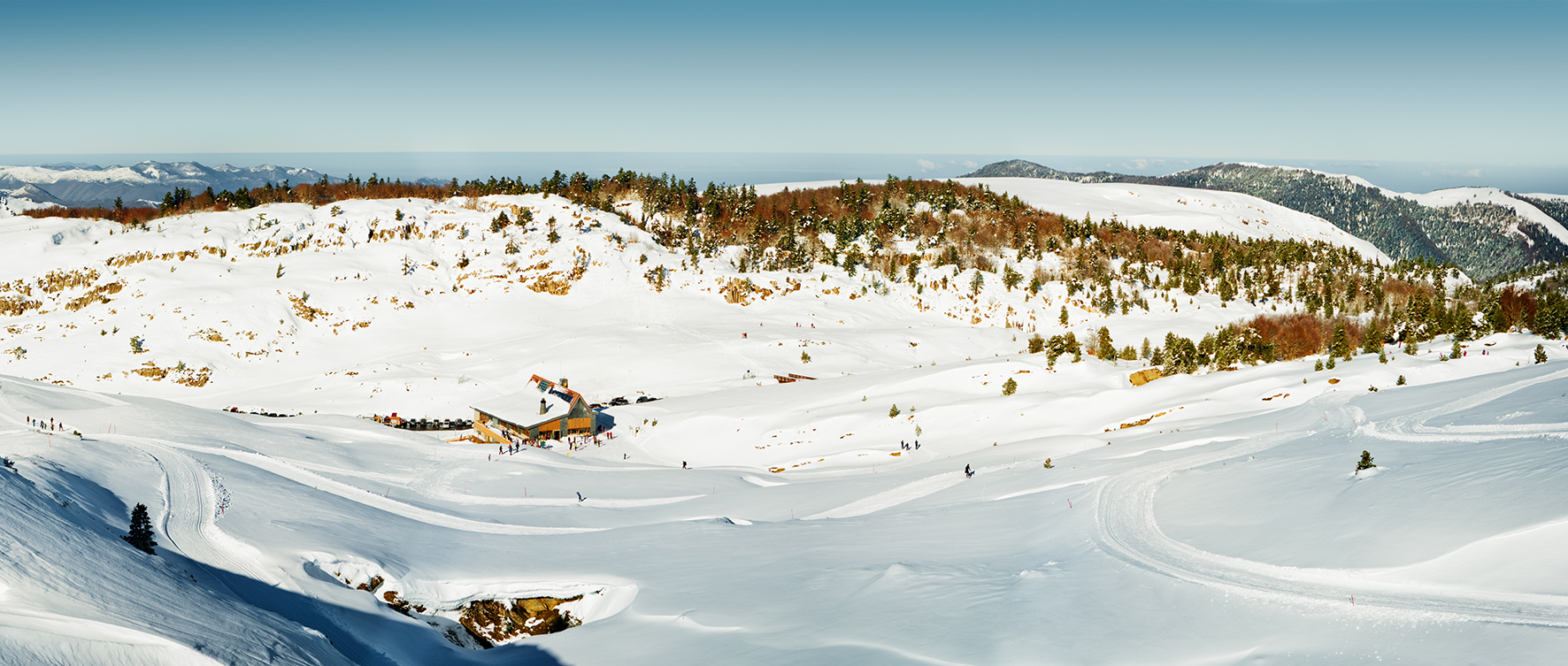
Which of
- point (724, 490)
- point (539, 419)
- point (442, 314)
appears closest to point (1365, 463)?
point (724, 490)

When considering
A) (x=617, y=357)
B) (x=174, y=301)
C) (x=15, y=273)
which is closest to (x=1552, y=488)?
(x=617, y=357)

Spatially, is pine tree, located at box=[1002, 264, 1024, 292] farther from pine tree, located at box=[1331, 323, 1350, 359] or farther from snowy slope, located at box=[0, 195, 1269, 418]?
pine tree, located at box=[1331, 323, 1350, 359]

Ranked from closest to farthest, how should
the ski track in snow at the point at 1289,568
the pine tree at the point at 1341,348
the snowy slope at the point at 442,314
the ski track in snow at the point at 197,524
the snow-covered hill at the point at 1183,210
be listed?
the ski track in snow at the point at 1289,568, the ski track in snow at the point at 197,524, the pine tree at the point at 1341,348, the snowy slope at the point at 442,314, the snow-covered hill at the point at 1183,210

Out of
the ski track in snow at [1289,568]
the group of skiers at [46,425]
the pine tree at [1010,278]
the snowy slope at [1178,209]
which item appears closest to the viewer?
the ski track in snow at [1289,568]

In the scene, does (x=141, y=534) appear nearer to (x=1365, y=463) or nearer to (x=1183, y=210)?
(x=1365, y=463)

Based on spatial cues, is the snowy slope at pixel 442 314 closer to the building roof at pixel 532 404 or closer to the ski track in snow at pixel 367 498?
the building roof at pixel 532 404

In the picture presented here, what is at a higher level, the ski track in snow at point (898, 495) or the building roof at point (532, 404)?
the ski track in snow at point (898, 495)

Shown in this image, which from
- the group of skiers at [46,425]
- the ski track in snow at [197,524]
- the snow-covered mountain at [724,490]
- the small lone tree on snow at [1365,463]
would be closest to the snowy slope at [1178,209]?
the snow-covered mountain at [724,490]
